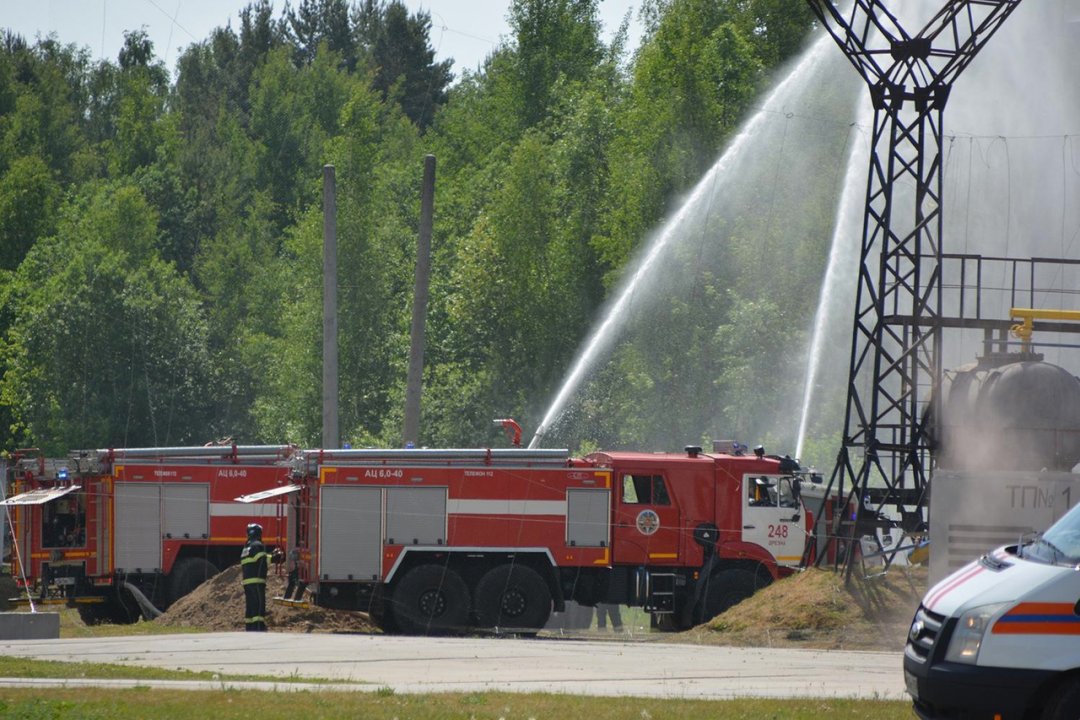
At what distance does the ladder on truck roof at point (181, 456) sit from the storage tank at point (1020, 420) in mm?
11607

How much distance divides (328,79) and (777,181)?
53198 mm

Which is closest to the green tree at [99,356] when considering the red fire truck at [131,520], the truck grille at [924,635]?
the red fire truck at [131,520]

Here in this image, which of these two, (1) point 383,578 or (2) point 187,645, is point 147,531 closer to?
(1) point 383,578

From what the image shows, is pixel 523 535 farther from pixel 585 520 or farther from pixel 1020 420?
pixel 1020 420

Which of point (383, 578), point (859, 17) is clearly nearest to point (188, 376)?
point (859, 17)

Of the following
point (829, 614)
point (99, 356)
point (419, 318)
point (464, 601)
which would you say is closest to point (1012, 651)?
point (829, 614)

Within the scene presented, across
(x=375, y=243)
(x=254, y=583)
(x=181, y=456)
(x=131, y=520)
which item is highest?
(x=375, y=243)

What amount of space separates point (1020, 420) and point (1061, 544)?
1054 cm

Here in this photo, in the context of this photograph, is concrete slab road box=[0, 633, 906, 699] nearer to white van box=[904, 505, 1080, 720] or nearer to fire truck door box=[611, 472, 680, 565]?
fire truck door box=[611, 472, 680, 565]

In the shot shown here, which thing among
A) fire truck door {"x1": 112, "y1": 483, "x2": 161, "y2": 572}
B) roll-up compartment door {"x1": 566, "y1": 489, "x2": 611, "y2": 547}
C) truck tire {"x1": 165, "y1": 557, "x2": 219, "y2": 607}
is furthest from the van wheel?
fire truck door {"x1": 112, "y1": 483, "x2": 161, "y2": 572}

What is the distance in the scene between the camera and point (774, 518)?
24.4m

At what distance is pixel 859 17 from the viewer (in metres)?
43.7

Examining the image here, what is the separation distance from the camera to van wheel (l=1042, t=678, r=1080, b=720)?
10367 millimetres

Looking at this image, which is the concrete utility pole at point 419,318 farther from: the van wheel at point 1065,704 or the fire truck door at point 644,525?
the van wheel at point 1065,704
